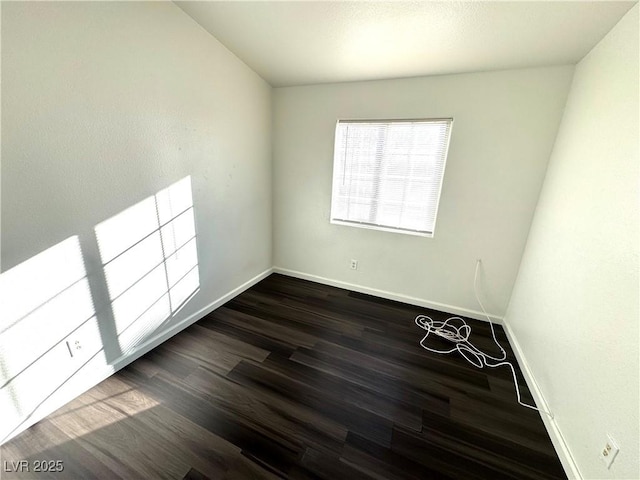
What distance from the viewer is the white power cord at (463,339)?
189 centimetres

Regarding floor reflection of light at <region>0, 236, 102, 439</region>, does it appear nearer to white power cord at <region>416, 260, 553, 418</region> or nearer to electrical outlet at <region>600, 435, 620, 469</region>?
white power cord at <region>416, 260, 553, 418</region>

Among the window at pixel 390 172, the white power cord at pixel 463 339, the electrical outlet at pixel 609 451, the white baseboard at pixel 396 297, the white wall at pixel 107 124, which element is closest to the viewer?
the electrical outlet at pixel 609 451

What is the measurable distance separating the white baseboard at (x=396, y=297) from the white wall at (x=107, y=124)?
1147 millimetres

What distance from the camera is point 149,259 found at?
1.75 metres

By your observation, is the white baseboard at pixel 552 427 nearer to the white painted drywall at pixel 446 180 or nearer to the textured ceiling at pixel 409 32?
the white painted drywall at pixel 446 180

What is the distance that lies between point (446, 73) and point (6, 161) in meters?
2.92

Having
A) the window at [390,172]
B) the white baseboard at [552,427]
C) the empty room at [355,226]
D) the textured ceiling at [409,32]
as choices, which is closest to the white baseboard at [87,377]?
the empty room at [355,226]

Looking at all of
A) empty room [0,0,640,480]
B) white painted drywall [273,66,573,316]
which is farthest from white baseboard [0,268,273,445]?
white painted drywall [273,66,573,316]

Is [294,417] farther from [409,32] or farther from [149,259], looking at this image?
[409,32]

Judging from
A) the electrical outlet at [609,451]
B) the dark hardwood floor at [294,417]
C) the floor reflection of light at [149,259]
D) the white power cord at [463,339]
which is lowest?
the dark hardwood floor at [294,417]

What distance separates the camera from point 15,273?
3.79 ft

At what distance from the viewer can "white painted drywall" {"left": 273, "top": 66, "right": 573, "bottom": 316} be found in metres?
1.98

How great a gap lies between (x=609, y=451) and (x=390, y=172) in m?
2.23

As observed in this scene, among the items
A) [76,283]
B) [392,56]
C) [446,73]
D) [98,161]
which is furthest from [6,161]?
[446,73]
